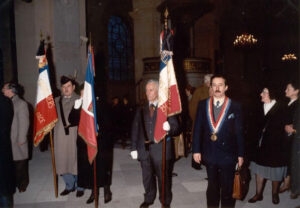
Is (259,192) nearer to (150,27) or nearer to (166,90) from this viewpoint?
(166,90)

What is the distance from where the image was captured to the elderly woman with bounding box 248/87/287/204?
12.0 feet

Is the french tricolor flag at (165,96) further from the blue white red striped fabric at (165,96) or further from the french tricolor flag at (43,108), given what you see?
the french tricolor flag at (43,108)

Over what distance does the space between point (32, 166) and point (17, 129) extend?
85.2 inches

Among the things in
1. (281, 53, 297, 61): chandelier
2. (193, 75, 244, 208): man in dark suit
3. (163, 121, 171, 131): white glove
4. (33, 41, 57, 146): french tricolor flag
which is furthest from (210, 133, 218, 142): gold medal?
(281, 53, 297, 61): chandelier

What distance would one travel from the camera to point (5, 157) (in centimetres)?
282

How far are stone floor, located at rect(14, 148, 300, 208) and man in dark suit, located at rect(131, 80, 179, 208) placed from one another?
530mm

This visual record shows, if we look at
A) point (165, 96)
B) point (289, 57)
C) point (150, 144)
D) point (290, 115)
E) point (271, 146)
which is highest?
point (289, 57)

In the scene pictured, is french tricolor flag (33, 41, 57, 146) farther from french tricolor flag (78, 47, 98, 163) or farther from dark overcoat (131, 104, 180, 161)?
dark overcoat (131, 104, 180, 161)

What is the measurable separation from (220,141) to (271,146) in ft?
4.48

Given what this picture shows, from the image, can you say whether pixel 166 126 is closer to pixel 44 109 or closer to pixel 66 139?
pixel 66 139

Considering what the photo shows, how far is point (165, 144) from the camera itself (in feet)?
11.1

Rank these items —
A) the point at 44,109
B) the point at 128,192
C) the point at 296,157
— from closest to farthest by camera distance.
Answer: the point at 296,157
the point at 44,109
the point at 128,192

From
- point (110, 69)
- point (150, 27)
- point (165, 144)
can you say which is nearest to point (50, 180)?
point (165, 144)

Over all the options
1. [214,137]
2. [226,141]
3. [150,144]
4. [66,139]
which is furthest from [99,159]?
[226,141]
